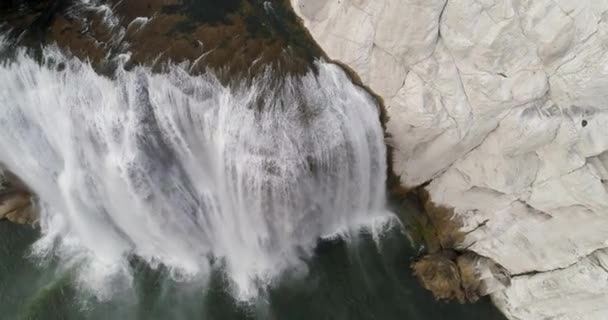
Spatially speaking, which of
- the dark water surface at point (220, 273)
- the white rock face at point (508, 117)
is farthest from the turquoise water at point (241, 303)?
the white rock face at point (508, 117)

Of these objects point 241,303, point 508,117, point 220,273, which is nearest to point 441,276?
point 508,117

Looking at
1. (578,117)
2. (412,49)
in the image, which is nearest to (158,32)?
Answer: (412,49)

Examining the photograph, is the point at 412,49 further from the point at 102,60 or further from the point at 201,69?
the point at 102,60

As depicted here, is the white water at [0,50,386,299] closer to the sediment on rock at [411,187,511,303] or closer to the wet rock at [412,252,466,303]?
the sediment on rock at [411,187,511,303]

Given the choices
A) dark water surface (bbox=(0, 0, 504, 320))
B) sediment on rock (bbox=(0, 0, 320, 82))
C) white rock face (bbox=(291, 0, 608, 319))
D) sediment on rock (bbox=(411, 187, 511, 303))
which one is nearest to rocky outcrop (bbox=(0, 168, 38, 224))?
dark water surface (bbox=(0, 0, 504, 320))

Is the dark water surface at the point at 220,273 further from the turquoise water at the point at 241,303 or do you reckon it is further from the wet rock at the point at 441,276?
the wet rock at the point at 441,276
